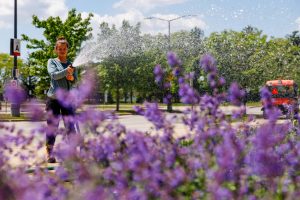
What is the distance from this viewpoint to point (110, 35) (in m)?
42.7

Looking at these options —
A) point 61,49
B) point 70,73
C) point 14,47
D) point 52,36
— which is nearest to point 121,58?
point 52,36

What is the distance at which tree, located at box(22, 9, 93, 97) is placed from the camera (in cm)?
3406

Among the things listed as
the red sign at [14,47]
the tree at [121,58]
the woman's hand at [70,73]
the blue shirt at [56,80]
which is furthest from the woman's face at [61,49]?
the tree at [121,58]

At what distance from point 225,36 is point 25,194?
33.6m

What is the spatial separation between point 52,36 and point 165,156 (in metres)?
31.9

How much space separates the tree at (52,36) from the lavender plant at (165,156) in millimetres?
30632

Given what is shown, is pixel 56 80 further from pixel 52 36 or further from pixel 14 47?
pixel 52 36

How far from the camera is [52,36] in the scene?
3416cm

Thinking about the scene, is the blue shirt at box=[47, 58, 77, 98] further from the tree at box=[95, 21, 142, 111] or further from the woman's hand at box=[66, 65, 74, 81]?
the tree at box=[95, 21, 142, 111]

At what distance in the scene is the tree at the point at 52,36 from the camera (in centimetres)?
3406

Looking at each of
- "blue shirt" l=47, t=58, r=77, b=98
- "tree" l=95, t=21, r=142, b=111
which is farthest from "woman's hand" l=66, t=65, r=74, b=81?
"tree" l=95, t=21, r=142, b=111

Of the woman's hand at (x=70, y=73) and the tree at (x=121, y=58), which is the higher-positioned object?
the tree at (x=121, y=58)

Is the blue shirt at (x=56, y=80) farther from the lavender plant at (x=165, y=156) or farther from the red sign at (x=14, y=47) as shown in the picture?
the red sign at (x=14, y=47)

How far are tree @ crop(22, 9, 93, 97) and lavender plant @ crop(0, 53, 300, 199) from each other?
30632 millimetres
